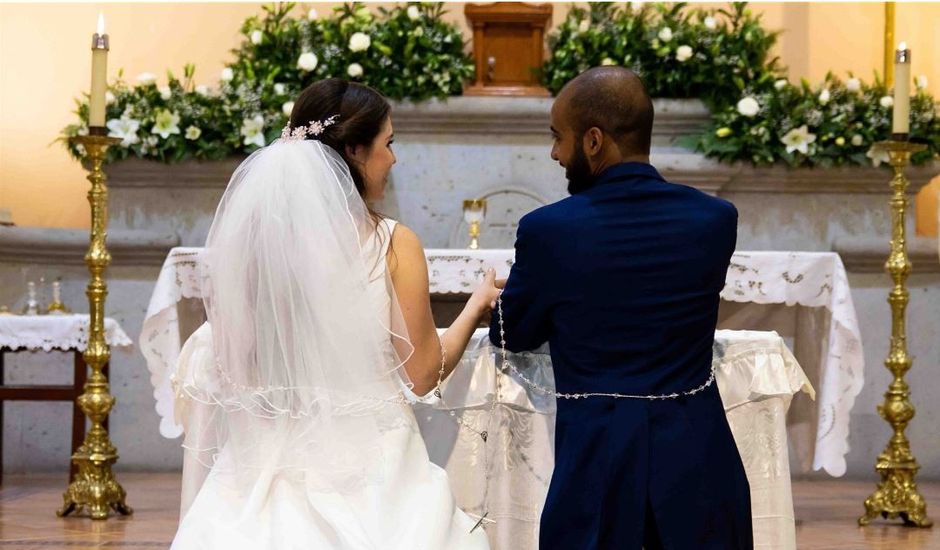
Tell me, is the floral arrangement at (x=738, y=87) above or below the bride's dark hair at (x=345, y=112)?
above

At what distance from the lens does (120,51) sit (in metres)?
7.72

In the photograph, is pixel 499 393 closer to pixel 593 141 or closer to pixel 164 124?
pixel 593 141

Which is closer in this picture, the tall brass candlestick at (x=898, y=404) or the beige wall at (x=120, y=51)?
the tall brass candlestick at (x=898, y=404)

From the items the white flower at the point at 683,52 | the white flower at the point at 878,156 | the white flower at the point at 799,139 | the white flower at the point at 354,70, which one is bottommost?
the white flower at the point at 878,156

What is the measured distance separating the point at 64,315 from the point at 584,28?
3.02m

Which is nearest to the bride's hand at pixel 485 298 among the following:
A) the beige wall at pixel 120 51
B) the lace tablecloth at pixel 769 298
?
the lace tablecloth at pixel 769 298

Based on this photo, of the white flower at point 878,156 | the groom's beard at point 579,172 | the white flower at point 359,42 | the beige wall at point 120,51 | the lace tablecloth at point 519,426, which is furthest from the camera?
the beige wall at point 120,51

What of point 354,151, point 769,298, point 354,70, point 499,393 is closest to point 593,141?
point 354,151

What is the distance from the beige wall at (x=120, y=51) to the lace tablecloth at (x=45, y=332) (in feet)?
5.16

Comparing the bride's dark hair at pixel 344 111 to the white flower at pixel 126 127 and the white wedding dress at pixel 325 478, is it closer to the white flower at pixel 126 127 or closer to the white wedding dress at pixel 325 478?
the white wedding dress at pixel 325 478

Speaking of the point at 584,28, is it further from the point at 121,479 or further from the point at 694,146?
the point at 121,479

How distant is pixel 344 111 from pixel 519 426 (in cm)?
92

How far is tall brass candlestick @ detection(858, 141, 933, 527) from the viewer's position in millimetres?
5508

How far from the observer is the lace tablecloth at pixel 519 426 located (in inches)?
132
